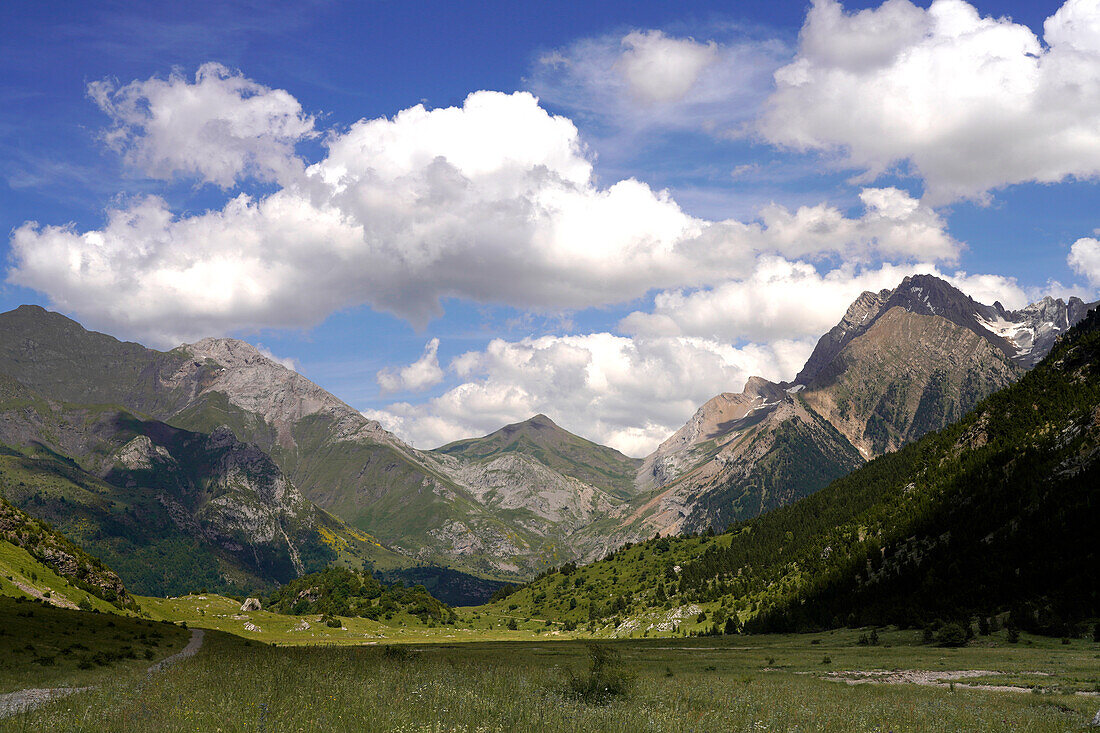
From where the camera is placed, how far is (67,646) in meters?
49.8

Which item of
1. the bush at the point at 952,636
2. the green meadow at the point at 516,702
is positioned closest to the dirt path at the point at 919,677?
the green meadow at the point at 516,702

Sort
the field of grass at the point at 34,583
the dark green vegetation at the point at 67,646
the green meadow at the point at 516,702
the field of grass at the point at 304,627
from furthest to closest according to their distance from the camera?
the field of grass at the point at 304,627 → the field of grass at the point at 34,583 → the dark green vegetation at the point at 67,646 → the green meadow at the point at 516,702

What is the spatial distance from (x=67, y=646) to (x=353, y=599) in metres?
127

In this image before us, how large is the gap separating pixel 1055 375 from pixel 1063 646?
10617 centimetres

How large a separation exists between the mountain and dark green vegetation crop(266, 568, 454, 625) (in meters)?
48.8

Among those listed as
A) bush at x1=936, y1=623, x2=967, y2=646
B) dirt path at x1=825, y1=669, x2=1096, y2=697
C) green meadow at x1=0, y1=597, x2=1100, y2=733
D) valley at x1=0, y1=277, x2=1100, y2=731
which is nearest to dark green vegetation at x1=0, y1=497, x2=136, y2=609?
valley at x1=0, y1=277, x2=1100, y2=731

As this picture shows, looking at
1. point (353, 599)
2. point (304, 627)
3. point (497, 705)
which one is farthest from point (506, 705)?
point (353, 599)

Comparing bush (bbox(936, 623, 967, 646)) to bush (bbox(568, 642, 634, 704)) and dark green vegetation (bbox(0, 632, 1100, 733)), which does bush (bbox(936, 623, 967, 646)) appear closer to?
dark green vegetation (bbox(0, 632, 1100, 733))

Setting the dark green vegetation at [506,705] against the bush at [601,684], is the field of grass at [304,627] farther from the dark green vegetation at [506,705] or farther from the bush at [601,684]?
the dark green vegetation at [506,705]

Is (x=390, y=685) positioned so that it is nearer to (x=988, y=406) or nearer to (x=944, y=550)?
(x=944, y=550)

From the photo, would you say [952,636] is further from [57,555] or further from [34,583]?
[57,555]

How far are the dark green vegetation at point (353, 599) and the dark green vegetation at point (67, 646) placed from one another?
282ft

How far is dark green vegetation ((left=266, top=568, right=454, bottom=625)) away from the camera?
6334 inches

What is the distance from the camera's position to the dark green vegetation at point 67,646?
1459 inches
